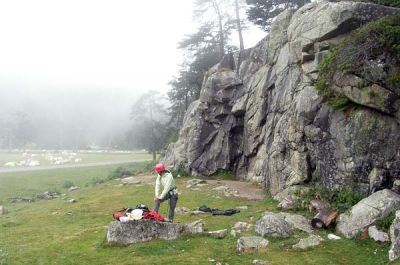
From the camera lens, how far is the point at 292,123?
67.6 feet

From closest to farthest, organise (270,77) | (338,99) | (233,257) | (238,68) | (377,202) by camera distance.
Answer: (233,257)
(377,202)
(338,99)
(270,77)
(238,68)

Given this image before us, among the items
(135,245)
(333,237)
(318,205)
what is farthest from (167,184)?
(318,205)

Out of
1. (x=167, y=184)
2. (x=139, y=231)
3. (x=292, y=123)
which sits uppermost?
(x=292, y=123)

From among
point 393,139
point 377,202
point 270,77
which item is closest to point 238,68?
point 270,77

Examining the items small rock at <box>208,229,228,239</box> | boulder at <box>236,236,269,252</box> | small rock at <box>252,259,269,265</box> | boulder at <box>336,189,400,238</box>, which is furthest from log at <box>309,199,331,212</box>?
small rock at <box>252,259,269,265</box>

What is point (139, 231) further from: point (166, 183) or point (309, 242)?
point (309, 242)

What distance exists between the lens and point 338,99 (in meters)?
16.7

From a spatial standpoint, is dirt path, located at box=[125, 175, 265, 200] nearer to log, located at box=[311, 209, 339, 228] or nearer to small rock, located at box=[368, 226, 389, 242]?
log, located at box=[311, 209, 339, 228]

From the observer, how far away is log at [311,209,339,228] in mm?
13114

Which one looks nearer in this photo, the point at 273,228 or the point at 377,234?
the point at 377,234

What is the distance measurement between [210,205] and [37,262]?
1109 centimetres

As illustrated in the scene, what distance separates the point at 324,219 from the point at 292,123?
27.6 feet

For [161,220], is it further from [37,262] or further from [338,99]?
[338,99]

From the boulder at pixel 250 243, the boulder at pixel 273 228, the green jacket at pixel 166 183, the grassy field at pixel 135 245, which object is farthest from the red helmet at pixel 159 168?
the boulder at pixel 273 228
